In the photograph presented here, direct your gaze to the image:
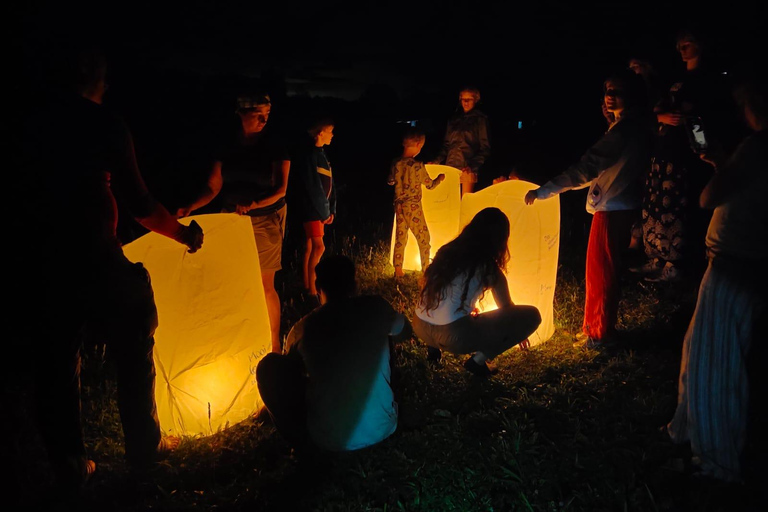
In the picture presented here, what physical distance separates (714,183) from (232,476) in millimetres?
3034

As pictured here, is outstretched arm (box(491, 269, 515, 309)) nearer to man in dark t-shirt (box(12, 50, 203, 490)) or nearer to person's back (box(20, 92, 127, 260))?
man in dark t-shirt (box(12, 50, 203, 490))

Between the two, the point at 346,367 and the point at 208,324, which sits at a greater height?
the point at 208,324

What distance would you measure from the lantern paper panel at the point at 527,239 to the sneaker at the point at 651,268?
102 inches

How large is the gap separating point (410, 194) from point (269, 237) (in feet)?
8.17

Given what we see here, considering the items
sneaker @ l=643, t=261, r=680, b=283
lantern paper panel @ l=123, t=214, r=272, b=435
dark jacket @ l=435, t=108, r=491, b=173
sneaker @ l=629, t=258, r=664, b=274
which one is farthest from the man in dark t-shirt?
sneaker @ l=629, t=258, r=664, b=274

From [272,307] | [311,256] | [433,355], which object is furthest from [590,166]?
[311,256]

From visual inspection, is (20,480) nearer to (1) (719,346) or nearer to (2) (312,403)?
(2) (312,403)

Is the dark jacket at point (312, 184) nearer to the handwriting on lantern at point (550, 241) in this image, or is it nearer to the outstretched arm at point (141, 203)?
the handwriting on lantern at point (550, 241)

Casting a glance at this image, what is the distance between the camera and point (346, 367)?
2795mm

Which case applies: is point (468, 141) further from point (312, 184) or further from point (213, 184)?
point (213, 184)

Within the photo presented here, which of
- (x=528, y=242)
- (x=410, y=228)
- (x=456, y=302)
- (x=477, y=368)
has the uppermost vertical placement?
(x=528, y=242)

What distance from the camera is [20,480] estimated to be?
Answer: 2969 mm

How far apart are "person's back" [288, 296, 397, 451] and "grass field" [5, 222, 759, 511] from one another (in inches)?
9.4

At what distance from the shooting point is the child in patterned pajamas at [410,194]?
617 cm
